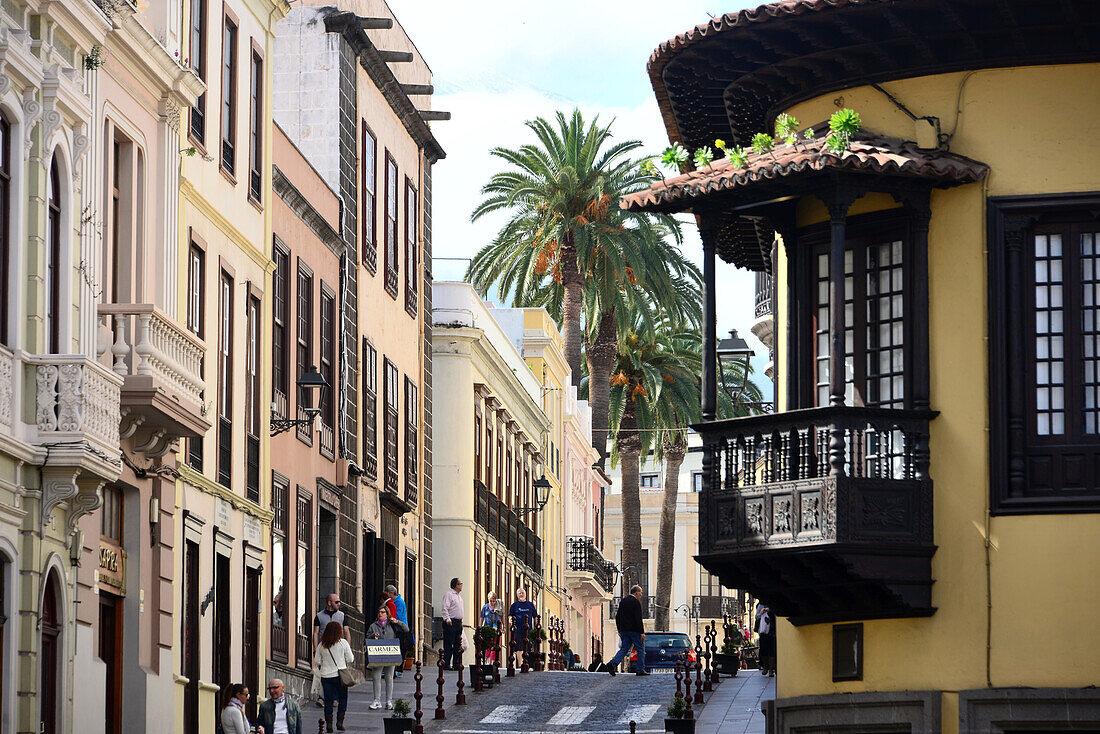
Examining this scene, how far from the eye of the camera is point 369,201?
41875mm

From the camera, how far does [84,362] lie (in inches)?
843

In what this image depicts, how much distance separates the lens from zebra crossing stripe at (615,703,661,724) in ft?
98.4

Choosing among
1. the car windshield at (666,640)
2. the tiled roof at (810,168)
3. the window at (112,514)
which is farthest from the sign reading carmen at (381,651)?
the car windshield at (666,640)

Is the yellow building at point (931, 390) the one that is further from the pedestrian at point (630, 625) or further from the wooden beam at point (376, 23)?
the wooden beam at point (376, 23)

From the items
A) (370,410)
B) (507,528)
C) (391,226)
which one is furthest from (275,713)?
(507,528)

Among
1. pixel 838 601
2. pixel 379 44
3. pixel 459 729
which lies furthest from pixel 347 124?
pixel 838 601

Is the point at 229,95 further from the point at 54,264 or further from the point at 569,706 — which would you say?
the point at 569,706

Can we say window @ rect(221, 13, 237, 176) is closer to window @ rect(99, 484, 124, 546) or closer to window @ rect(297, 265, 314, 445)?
window @ rect(297, 265, 314, 445)

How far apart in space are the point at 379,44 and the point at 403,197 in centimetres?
317

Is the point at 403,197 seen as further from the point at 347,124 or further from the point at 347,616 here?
the point at 347,616

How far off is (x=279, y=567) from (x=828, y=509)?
16674mm

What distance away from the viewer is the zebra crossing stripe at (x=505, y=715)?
98.1ft

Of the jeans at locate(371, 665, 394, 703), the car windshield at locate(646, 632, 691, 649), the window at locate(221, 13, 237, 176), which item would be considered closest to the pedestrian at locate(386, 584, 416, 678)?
the jeans at locate(371, 665, 394, 703)

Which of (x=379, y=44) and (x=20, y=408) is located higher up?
(x=379, y=44)
